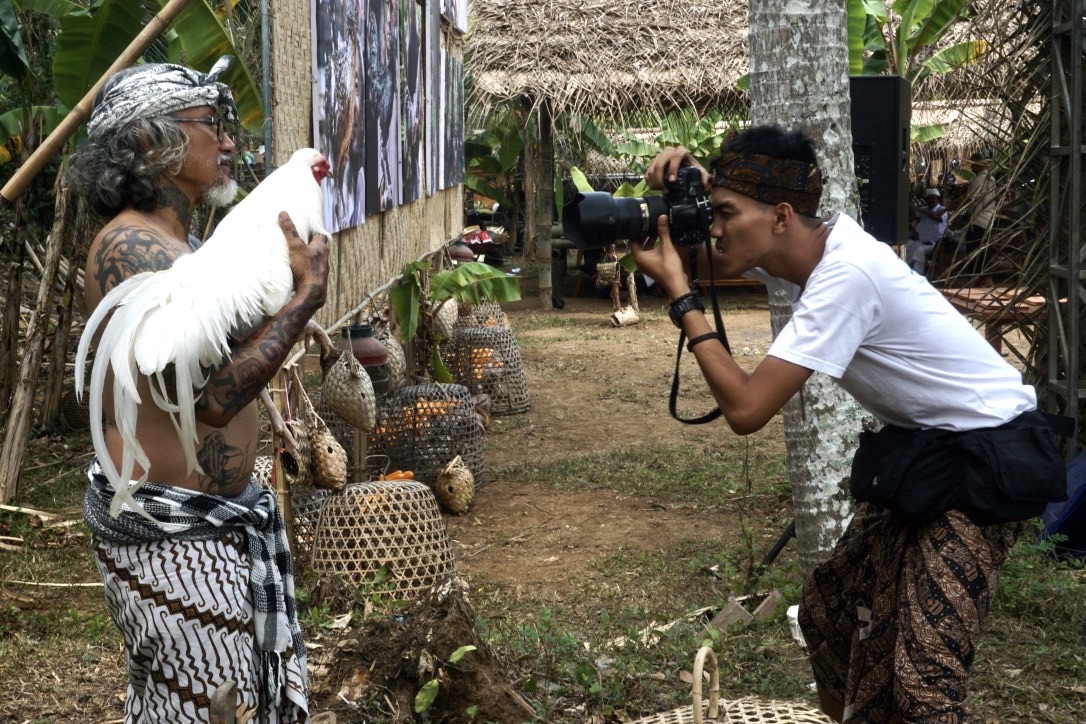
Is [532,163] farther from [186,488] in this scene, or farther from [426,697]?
[186,488]

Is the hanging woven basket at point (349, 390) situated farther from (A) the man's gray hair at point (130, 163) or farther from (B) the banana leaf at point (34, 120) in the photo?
(A) the man's gray hair at point (130, 163)

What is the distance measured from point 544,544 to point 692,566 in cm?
93

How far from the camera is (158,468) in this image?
2.37 meters

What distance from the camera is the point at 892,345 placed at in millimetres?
2594

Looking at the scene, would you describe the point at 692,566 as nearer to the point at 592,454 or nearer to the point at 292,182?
the point at 592,454

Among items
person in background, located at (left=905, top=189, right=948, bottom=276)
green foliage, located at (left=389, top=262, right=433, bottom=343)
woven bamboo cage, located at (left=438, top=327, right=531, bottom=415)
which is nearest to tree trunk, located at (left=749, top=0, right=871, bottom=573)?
green foliage, located at (left=389, top=262, right=433, bottom=343)

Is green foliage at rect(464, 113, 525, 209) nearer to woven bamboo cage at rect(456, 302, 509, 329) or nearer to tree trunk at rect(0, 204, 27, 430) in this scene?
woven bamboo cage at rect(456, 302, 509, 329)

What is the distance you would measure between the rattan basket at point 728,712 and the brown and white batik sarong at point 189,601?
88 centimetres

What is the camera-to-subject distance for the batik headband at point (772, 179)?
262cm

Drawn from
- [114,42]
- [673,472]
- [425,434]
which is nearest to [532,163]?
[673,472]

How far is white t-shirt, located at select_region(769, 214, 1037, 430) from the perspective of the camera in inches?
97.4

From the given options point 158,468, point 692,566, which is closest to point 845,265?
point 158,468

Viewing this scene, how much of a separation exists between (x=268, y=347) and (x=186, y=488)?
1.16 feet

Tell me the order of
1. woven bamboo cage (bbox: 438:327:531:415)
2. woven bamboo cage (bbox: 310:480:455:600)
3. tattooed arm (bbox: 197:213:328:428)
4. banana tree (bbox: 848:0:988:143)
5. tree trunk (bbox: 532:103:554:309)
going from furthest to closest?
tree trunk (bbox: 532:103:554:309)
woven bamboo cage (bbox: 438:327:531:415)
banana tree (bbox: 848:0:988:143)
woven bamboo cage (bbox: 310:480:455:600)
tattooed arm (bbox: 197:213:328:428)
